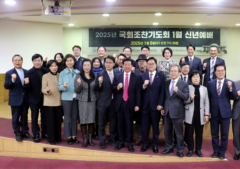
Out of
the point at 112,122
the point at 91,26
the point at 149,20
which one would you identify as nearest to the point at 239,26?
the point at 149,20

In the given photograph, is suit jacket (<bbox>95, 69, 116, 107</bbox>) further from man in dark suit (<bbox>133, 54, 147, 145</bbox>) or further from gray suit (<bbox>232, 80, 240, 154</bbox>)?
gray suit (<bbox>232, 80, 240, 154</bbox>)

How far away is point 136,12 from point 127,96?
3.06 meters

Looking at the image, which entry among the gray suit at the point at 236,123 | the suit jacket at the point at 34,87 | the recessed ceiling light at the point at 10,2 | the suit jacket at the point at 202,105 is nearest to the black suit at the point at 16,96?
the suit jacket at the point at 34,87

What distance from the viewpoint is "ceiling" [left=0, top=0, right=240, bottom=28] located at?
16.3ft

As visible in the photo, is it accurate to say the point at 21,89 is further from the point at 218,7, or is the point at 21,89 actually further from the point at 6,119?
the point at 218,7

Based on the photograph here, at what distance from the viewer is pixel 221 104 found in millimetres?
3377

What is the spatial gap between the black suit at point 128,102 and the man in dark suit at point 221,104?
1.13m

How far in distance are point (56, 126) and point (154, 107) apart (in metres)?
1.68

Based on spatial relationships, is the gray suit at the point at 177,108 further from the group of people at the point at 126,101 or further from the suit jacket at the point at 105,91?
the suit jacket at the point at 105,91

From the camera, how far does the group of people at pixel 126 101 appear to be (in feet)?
11.1

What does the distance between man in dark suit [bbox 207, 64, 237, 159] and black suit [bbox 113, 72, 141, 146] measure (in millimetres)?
1127

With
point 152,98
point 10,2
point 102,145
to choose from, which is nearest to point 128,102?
point 152,98

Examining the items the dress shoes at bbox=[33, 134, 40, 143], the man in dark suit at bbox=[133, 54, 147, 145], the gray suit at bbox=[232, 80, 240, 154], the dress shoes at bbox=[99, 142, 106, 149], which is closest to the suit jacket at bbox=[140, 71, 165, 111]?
the man in dark suit at bbox=[133, 54, 147, 145]

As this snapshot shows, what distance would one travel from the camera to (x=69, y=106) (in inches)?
146
